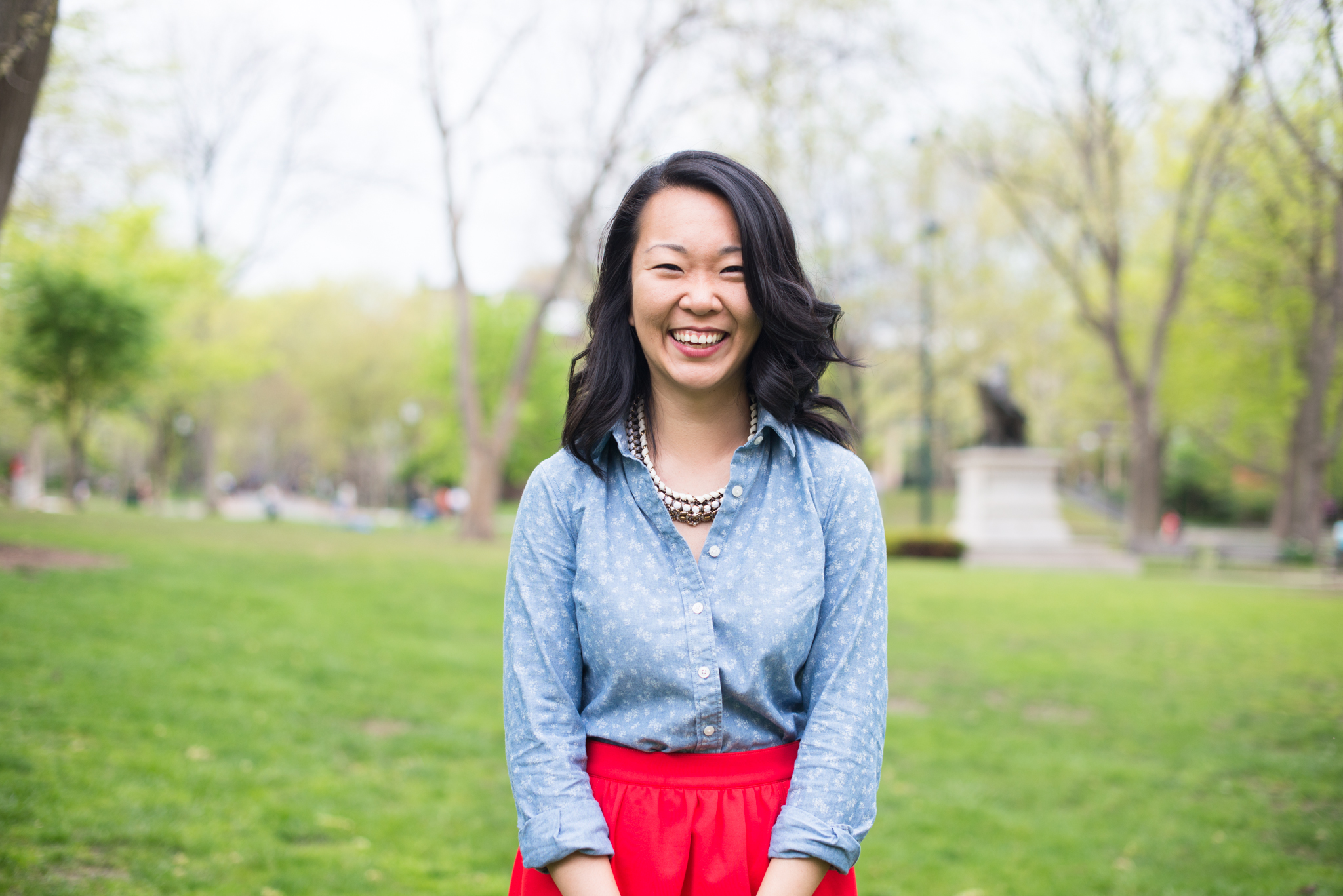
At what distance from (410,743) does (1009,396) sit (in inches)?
781

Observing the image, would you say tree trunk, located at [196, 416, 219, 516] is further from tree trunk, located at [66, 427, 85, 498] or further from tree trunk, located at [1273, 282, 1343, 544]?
tree trunk, located at [1273, 282, 1343, 544]

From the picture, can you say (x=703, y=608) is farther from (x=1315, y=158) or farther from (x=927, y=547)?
(x=927, y=547)

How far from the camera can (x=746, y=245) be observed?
5.96 ft

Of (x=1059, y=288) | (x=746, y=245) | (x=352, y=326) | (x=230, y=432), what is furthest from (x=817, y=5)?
(x=230, y=432)

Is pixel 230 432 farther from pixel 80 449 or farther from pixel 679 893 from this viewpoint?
pixel 679 893

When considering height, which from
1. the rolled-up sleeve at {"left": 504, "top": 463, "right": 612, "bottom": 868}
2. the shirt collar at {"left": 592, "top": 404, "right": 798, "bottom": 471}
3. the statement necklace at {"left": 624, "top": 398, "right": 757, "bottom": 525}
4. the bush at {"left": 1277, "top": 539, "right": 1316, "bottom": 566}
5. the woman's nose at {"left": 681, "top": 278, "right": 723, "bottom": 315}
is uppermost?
the woman's nose at {"left": 681, "top": 278, "right": 723, "bottom": 315}

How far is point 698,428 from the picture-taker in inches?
78.2

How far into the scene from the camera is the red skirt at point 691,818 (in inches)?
67.9

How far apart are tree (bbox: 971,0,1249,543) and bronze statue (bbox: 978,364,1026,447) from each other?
2442mm

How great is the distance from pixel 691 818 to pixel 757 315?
36.2 inches

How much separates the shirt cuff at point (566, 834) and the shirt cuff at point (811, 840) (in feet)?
0.95

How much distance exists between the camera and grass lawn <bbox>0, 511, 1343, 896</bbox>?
454 cm

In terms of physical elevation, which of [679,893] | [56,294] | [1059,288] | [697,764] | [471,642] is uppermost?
[1059,288]

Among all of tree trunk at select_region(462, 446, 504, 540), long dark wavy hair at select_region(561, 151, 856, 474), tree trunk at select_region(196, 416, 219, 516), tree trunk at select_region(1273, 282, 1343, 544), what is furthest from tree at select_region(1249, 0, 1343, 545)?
tree trunk at select_region(196, 416, 219, 516)
